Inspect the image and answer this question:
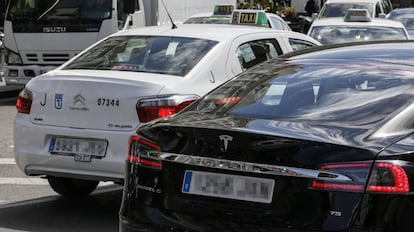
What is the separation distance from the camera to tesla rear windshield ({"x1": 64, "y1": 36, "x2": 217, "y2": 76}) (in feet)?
24.3

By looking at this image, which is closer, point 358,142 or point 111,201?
point 358,142

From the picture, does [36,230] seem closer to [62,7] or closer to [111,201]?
[111,201]

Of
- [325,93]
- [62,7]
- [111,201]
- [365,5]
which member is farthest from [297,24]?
[325,93]

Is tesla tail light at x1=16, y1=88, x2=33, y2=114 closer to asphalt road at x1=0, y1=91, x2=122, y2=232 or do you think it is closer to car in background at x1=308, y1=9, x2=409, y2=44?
asphalt road at x1=0, y1=91, x2=122, y2=232

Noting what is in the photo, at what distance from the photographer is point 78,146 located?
695cm

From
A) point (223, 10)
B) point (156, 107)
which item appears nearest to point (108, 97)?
point (156, 107)

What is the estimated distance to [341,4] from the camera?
A: 25.9 meters

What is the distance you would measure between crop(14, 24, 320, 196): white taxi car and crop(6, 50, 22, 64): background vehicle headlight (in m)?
8.62

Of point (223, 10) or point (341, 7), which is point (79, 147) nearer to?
point (223, 10)

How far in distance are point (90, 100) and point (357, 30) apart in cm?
1084

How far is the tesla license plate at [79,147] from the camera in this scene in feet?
22.6

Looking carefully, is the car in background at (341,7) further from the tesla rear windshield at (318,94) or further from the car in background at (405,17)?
the tesla rear windshield at (318,94)

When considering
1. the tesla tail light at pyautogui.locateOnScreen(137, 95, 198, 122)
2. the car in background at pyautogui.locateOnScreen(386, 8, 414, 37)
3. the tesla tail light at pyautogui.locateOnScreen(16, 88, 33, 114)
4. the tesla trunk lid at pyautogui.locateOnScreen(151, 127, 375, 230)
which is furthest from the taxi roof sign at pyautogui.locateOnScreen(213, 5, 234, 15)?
the tesla trunk lid at pyautogui.locateOnScreen(151, 127, 375, 230)

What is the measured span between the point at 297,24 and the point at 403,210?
28.7 m
